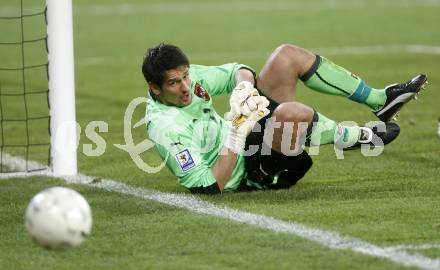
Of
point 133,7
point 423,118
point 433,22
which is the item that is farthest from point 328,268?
point 133,7

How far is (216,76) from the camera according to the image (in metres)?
7.48

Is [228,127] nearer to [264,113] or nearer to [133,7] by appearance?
[264,113]

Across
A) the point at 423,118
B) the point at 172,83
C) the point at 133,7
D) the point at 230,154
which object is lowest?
the point at 133,7

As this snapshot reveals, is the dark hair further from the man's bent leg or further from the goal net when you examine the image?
the goal net

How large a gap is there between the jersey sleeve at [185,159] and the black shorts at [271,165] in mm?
353

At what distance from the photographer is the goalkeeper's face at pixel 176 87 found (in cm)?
680

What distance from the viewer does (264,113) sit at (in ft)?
22.6

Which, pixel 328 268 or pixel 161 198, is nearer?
pixel 328 268

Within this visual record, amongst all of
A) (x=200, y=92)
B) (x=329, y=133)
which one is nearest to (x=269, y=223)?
(x=329, y=133)

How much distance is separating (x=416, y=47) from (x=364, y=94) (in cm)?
902

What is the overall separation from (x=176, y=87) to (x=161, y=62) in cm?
19

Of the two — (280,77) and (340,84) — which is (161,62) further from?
(340,84)

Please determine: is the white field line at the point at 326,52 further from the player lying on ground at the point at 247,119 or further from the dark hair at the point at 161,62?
the dark hair at the point at 161,62

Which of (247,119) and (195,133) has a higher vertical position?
(247,119)
